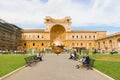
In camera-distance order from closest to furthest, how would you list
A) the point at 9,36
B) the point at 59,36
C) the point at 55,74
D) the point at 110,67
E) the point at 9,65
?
the point at 55,74 → the point at 110,67 → the point at 9,65 → the point at 9,36 → the point at 59,36

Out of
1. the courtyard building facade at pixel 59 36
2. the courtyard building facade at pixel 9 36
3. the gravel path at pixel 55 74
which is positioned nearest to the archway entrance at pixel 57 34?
the courtyard building facade at pixel 59 36

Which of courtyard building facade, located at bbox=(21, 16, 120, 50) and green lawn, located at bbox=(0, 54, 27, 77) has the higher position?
courtyard building facade, located at bbox=(21, 16, 120, 50)

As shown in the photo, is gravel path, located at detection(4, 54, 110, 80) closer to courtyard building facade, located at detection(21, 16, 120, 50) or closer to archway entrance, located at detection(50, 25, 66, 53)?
courtyard building facade, located at detection(21, 16, 120, 50)

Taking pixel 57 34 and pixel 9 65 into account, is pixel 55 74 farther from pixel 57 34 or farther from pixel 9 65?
pixel 57 34

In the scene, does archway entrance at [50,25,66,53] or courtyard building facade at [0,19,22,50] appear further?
archway entrance at [50,25,66,53]

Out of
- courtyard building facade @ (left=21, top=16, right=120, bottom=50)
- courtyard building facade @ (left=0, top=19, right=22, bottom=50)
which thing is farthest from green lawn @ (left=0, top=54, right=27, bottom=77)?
courtyard building facade @ (left=21, top=16, right=120, bottom=50)

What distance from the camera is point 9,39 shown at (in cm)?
7700

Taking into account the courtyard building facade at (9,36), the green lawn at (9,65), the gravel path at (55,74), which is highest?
the courtyard building facade at (9,36)

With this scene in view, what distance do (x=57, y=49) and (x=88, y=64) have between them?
47.7m

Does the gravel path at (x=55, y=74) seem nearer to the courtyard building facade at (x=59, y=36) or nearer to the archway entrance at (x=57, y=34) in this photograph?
the courtyard building facade at (x=59, y=36)

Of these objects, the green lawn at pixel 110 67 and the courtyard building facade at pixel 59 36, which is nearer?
the green lawn at pixel 110 67

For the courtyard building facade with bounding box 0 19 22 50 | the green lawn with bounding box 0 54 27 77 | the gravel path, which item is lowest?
the gravel path

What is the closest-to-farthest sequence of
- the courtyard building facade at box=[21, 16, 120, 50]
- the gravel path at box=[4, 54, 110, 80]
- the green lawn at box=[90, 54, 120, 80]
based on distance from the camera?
1. the gravel path at box=[4, 54, 110, 80]
2. the green lawn at box=[90, 54, 120, 80]
3. the courtyard building facade at box=[21, 16, 120, 50]

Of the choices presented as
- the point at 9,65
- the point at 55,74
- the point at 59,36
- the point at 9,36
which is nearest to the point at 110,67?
the point at 55,74
